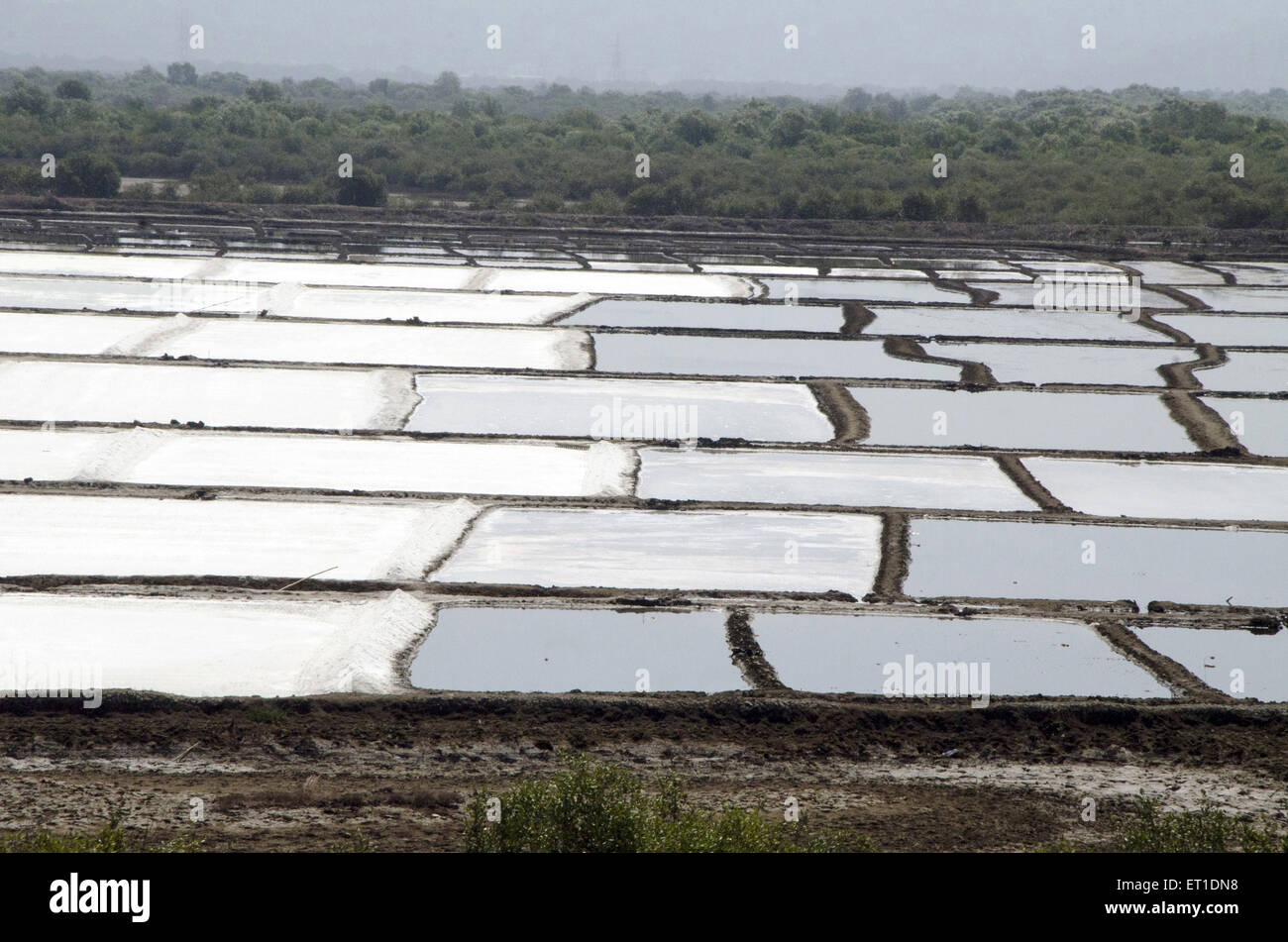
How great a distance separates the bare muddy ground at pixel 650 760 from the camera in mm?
6066

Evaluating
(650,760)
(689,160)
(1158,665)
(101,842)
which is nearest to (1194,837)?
(650,760)

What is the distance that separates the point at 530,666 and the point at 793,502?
368 cm

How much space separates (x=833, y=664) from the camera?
7906mm

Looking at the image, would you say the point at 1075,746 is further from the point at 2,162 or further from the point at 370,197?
the point at 2,162

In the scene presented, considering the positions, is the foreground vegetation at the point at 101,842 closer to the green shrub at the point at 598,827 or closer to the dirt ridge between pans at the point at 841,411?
the green shrub at the point at 598,827

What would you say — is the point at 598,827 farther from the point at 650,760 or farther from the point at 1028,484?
the point at 1028,484

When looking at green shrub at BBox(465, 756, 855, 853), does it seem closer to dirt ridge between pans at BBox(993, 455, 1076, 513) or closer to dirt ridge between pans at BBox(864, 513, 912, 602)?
dirt ridge between pans at BBox(864, 513, 912, 602)

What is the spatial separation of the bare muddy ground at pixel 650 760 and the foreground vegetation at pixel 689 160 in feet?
85.7

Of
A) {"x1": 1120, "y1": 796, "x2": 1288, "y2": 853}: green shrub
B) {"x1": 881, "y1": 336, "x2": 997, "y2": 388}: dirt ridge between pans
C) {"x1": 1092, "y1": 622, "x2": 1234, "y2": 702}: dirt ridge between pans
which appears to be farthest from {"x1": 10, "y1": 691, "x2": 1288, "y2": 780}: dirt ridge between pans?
{"x1": 881, "y1": 336, "x2": 997, "y2": 388}: dirt ridge between pans

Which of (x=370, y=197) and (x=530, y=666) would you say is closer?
(x=530, y=666)

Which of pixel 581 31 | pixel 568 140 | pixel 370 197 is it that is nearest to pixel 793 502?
pixel 370 197

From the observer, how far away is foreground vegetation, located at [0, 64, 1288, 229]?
3272 cm

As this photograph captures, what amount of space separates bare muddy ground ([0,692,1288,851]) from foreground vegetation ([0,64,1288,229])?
26.1 metres

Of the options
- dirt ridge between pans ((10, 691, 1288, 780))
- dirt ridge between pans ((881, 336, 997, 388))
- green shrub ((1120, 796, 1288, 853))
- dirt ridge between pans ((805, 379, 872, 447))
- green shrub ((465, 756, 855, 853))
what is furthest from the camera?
dirt ridge between pans ((881, 336, 997, 388))
